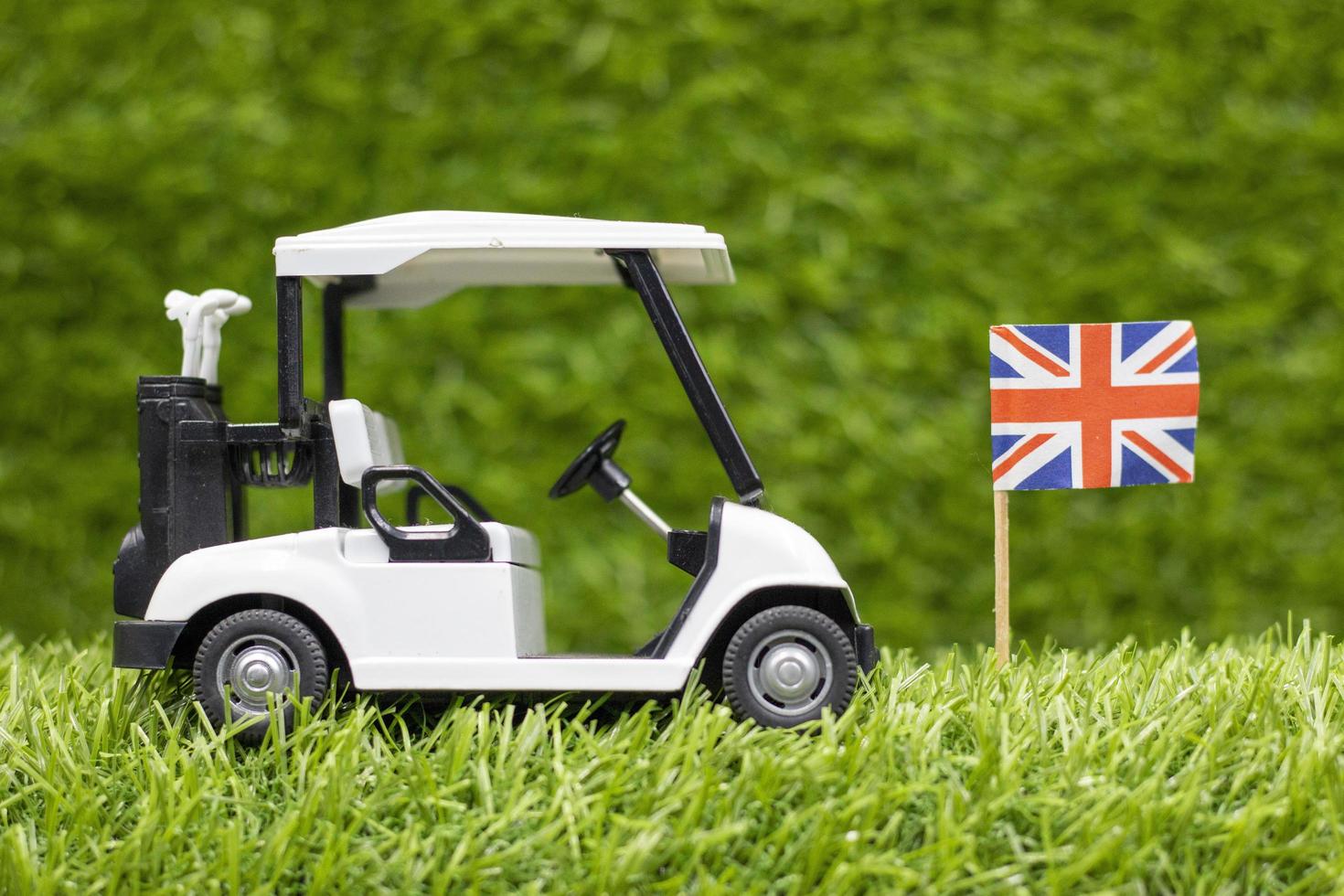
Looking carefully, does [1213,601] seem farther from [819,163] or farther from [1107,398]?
[819,163]

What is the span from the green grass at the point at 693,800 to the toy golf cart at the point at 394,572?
8 cm

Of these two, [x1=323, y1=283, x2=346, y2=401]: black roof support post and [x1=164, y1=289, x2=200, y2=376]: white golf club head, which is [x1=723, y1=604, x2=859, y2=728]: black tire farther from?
[x1=164, y1=289, x2=200, y2=376]: white golf club head

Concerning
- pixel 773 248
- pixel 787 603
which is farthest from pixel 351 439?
pixel 773 248

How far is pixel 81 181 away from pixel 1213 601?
3466mm

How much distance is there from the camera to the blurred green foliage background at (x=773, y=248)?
3219mm

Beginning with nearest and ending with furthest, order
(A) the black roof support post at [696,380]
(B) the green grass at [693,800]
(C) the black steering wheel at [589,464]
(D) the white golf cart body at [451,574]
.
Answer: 1. (B) the green grass at [693,800]
2. (D) the white golf cart body at [451,574]
3. (A) the black roof support post at [696,380]
4. (C) the black steering wheel at [589,464]

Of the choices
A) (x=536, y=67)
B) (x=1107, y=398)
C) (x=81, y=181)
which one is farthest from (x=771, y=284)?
(x=81, y=181)

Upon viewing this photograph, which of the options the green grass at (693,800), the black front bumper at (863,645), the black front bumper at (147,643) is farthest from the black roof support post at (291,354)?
the black front bumper at (863,645)

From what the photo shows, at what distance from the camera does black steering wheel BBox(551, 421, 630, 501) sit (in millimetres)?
2314

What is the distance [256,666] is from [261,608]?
101 millimetres

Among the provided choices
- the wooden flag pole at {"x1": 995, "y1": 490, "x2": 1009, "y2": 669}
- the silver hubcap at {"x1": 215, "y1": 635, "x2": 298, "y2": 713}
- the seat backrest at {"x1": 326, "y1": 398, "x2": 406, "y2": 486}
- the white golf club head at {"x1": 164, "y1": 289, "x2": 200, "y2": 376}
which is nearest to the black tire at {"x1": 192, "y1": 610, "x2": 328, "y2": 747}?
the silver hubcap at {"x1": 215, "y1": 635, "x2": 298, "y2": 713}

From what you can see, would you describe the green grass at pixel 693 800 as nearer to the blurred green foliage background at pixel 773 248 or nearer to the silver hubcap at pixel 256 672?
the silver hubcap at pixel 256 672

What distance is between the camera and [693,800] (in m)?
1.64

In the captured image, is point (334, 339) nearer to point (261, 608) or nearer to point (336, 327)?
point (336, 327)
